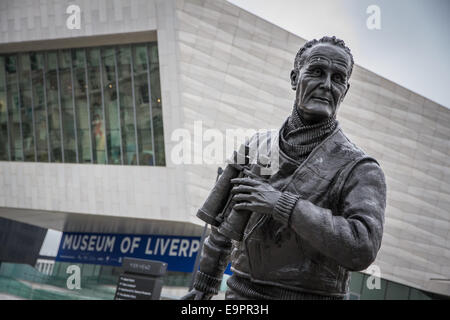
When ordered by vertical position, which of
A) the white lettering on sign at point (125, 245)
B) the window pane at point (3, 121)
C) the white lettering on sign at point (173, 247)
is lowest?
the white lettering on sign at point (125, 245)

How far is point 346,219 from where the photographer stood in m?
2.31

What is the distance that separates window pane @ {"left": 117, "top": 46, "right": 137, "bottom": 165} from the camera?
26703mm

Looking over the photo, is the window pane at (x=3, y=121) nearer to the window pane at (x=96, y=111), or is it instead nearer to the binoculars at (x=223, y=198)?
the window pane at (x=96, y=111)

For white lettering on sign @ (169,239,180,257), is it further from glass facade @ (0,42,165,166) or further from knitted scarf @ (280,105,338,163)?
knitted scarf @ (280,105,338,163)

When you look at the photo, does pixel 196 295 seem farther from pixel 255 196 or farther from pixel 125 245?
pixel 125 245

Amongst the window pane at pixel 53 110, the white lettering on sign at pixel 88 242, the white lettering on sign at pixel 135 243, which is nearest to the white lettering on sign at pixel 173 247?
the white lettering on sign at pixel 135 243

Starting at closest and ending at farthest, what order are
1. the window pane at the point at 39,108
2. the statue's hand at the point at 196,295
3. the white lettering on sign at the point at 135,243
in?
the statue's hand at the point at 196,295 < the window pane at the point at 39,108 < the white lettering on sign at the point at 135,243

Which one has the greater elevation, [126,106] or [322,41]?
[322,41]

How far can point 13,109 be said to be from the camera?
3053 cm

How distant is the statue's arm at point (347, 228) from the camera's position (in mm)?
2236

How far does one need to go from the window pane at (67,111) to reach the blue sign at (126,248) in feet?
25.4

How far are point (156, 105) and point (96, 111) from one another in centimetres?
432

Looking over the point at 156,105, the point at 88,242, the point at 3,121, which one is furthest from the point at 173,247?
the point at 3,121

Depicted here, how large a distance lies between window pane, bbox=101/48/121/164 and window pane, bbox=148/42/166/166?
2644 mm
